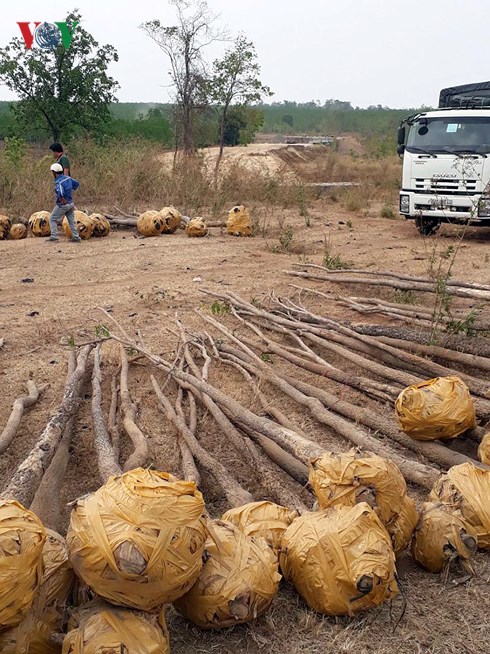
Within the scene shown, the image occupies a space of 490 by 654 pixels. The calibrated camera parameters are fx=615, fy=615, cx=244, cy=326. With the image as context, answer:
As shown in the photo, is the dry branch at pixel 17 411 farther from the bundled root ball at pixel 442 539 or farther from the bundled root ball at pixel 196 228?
the bundled root ball at pixel 196 228

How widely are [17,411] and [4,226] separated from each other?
7.91 metres

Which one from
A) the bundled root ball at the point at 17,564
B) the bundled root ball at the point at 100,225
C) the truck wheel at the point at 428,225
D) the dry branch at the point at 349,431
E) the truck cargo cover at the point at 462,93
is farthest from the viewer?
the truck cargo cover at the point at 462,93

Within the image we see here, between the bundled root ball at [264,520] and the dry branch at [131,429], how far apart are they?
0.98m

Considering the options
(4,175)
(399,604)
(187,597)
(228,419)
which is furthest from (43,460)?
(4,175)

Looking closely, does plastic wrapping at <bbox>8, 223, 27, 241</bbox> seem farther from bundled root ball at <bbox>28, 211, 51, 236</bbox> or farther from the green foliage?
the green foliage

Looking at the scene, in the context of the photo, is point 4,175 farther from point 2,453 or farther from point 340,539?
point 340,539

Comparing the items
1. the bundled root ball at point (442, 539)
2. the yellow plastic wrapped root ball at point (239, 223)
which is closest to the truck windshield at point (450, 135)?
the yellow plastic wrapped root ball at point (239, 223)

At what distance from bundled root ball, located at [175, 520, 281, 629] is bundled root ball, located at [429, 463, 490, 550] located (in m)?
0.90

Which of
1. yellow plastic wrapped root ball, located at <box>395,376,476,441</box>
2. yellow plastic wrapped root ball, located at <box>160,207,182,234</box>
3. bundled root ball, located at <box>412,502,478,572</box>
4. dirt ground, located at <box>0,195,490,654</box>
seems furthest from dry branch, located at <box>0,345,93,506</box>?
yellow plastic wrapped root ball, located at <box>160,207,182,234</box>

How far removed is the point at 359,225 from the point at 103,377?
9555 mm

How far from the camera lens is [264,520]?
8.61 ft

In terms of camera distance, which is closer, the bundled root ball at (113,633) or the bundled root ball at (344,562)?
the bundled root ball at (113,633)

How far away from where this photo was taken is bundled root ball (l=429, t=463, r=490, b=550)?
2.66 metres

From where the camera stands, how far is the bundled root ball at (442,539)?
256cm
